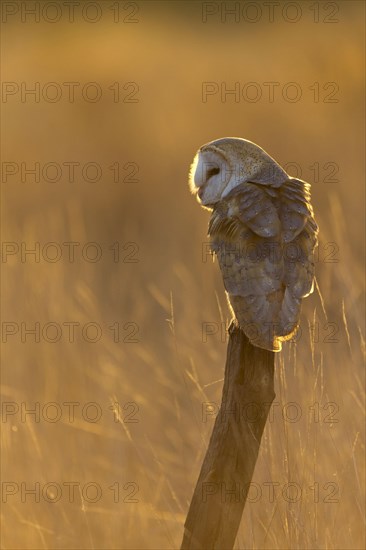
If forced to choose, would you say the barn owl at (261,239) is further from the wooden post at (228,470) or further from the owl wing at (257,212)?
the wooden post at (228,470)

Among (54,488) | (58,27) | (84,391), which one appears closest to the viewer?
(54,488)

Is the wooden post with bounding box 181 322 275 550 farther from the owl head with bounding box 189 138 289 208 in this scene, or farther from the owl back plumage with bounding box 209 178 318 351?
the owl head with bounding box 189 138 289 208

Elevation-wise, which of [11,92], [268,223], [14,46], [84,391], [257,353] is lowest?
[84,391]

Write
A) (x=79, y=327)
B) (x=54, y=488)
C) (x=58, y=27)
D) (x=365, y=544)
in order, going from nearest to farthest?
(x=365, y=544) → (x=54, y=488) → (x=79, y=327) → (x=58, y=27)

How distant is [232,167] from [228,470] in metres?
1.10

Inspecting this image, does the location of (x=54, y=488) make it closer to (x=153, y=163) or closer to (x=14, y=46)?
(x=153, y=163)

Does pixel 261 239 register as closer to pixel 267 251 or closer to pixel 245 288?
pixel 267 251

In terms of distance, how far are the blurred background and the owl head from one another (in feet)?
1.53

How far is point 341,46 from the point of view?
10.3 metres

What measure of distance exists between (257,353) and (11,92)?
8.67 metres

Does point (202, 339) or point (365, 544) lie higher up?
point (202, 339)

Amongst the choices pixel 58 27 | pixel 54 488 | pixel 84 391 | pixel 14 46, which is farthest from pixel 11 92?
pixel 54 488

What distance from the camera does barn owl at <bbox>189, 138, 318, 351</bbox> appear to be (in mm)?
2639

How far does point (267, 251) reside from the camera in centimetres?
272
